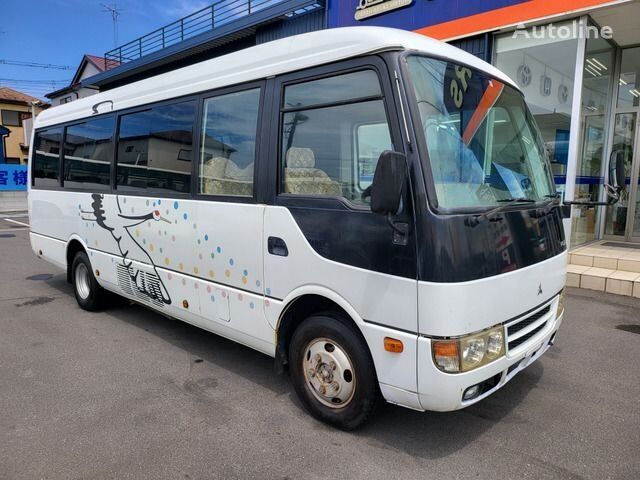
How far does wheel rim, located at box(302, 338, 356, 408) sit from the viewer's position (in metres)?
3.03

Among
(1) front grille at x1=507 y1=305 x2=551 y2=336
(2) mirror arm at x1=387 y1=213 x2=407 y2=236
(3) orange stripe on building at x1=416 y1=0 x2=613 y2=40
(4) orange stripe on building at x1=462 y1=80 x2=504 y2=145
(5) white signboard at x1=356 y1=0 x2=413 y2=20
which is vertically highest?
(5) white signboard at x1=356 y1=0 x2=413 y2=20

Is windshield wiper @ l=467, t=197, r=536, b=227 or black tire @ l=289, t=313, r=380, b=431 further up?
windshield wiper @ l=467, t=197, r=536, b=227

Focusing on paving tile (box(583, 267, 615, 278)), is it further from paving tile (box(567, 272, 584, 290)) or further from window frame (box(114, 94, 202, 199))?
window frame (box(114, 94, 202, 199))

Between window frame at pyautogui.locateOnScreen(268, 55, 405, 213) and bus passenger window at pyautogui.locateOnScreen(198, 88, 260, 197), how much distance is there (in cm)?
24

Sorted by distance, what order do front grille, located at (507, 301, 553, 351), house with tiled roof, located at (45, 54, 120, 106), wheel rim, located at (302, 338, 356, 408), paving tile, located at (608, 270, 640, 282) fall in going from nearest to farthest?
front grille, located at (507, 301, 553, 351) → wheel rim, located at (302, 338, 356, 408) → paving tile, located at (608, 270, 640, 282) → house with tiled roof, located at (45, 54, 120, 106)

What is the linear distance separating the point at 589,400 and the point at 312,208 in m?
2.67

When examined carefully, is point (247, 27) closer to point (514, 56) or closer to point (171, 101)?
point (514, 56)

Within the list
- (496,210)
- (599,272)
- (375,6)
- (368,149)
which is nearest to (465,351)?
(496,210)

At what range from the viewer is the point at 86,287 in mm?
6070

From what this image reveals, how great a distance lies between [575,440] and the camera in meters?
3.06

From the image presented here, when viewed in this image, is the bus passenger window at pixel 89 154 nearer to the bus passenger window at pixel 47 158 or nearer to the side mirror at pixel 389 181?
the bus passenger window at pixel 47 158

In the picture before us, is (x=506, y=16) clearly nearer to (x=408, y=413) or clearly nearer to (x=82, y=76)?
(x=408, y=413)

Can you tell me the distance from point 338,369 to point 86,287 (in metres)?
4.39

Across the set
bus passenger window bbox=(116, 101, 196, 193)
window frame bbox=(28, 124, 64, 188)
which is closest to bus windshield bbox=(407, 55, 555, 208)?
bus passenger window bbox=(116, 101, 196, 193)
